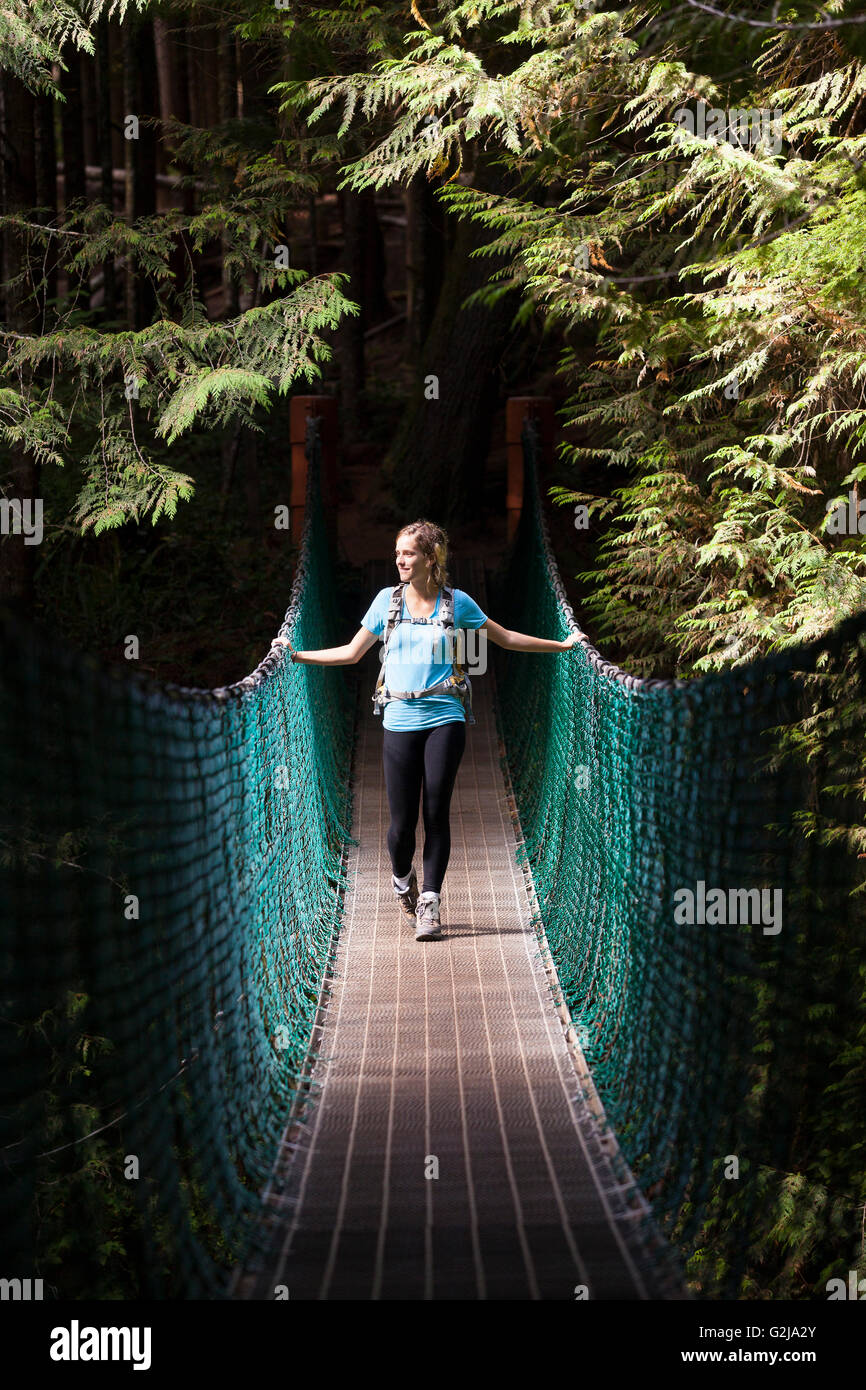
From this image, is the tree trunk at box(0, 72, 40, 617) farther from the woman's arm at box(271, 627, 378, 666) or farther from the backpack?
the backpack

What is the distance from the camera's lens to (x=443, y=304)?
9.21m

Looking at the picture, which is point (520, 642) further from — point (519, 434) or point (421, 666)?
point (519, 434)

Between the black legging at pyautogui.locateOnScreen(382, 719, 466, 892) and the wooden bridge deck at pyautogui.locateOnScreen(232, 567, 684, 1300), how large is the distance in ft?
1.14

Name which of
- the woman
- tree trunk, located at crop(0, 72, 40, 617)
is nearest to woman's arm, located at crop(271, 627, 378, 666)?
the woman

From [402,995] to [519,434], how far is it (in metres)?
4.74

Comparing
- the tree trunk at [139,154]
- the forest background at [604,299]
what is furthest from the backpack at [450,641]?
the tree trunk at [139,154]

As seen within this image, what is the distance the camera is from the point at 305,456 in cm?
683

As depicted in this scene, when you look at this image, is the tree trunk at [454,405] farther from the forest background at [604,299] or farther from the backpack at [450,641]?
the backpack at [450,641]

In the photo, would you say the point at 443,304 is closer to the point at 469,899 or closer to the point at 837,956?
the point at 469,899

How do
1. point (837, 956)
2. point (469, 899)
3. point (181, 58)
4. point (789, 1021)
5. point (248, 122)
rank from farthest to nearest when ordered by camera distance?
1. point (181, 58)
2. point (248, 122)
3. point (469, 899)
4. point (837, 956)
5. point (789, 1021)

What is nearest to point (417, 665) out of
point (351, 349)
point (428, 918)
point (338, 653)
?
point (338, 653)

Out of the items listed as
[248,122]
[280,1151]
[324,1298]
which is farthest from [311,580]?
[324,1298]
